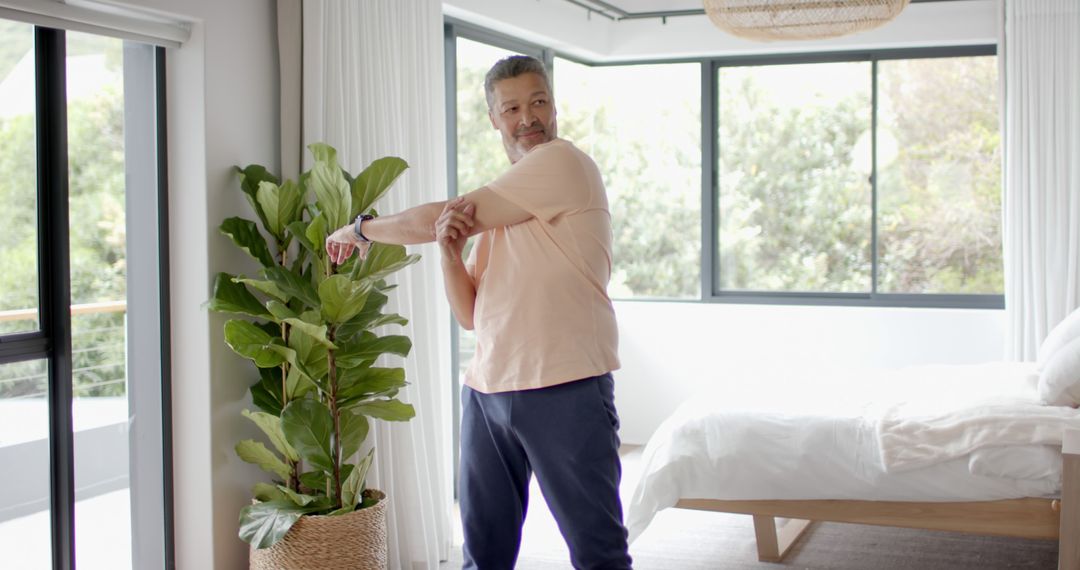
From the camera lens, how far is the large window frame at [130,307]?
2.82 metres

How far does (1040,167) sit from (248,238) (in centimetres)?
358

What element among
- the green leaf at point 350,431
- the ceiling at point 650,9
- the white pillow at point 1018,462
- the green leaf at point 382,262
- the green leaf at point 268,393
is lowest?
the white pillow at point 1018,462

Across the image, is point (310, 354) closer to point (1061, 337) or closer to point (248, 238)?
point (248, 238)

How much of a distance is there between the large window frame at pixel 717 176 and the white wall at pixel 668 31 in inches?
2.7

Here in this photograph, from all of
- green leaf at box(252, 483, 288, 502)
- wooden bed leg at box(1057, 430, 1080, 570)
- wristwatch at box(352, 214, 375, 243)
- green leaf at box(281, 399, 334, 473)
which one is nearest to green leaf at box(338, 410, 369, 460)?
green leaf at box(281, 399, 334, 473)

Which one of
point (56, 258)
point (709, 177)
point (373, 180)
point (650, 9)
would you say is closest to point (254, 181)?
point (373, 180)

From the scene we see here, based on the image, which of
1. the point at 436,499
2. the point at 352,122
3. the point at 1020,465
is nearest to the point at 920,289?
the point at 1020,465

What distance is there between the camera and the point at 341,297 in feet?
9.42

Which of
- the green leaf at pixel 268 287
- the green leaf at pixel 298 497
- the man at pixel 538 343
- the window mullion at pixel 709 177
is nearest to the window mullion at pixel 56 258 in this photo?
the green leaf at pixel 268 287

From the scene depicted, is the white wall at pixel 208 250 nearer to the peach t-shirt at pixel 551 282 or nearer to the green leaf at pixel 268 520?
the green leaf at pixel 268 520

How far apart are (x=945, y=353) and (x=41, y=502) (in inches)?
159

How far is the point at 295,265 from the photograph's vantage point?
10.2 feet

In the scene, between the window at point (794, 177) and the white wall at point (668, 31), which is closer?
the white wall at point (668, 31)

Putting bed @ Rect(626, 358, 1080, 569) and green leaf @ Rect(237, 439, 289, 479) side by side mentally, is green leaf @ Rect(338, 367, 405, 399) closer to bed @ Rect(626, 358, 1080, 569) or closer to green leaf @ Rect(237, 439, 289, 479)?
green leaf @ Rect(237, 439, 289, 479)
